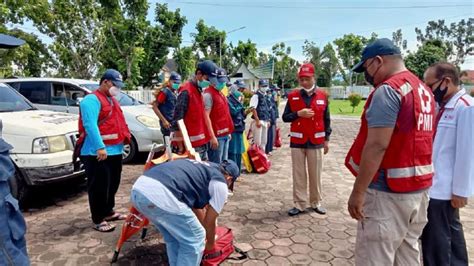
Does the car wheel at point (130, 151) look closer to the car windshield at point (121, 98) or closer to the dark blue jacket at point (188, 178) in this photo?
the car windshield at point (121, 98)

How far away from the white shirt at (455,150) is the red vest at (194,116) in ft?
8.27

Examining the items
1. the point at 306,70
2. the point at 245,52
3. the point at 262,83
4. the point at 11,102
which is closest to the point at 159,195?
the point at 306,70

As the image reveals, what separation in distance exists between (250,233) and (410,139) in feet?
→ 7.75

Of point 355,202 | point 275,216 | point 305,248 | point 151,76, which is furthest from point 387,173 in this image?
point 151,76

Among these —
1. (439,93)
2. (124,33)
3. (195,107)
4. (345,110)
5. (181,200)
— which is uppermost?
(124,33)

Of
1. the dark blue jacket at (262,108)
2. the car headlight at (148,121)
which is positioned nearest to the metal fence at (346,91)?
the dark blue jacket at (262,108)

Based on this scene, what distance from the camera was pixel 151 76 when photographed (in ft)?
84.7

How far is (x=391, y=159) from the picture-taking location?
Result: 209cm

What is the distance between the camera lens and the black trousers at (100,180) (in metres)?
3.80

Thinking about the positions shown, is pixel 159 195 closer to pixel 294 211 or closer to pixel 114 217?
pixel 114 217

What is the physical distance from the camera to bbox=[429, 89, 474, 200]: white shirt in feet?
8.13

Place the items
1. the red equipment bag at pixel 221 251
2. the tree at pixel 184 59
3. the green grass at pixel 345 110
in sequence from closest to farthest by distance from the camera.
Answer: the red equipment bag at pixel 221 251 → the green grass at pixel 345 110 → the tree at pixel 184 59

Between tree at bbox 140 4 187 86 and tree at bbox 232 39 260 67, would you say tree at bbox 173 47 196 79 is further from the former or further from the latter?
tree at bbox 232 39 260 67

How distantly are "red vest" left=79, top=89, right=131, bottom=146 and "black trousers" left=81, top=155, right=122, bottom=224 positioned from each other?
0.72ft
